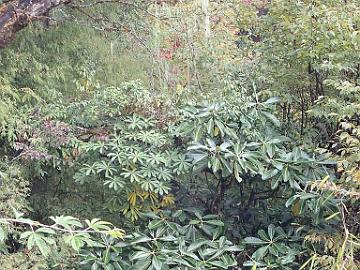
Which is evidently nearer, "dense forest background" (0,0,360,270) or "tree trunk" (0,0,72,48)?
"dense forest background" (0,0,360,270)

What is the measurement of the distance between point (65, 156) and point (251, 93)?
1512 millimetres

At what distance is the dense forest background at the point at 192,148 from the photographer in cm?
290

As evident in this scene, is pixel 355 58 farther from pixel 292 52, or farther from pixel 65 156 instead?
pixel 65 156

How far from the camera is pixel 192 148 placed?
293 cm

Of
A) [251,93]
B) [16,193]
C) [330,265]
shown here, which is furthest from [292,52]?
[16,193]

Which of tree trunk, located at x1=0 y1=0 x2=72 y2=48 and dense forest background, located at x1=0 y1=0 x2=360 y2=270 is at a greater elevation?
tree trunk, located at x1=0 y1=0 x2=72 y2=48

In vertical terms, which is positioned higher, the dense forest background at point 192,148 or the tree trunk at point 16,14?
the tree trunk at point 16,14

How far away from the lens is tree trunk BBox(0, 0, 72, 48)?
132 inches

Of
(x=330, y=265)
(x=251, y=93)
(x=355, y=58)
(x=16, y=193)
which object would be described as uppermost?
(x=355, y=58)

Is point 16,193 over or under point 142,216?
over

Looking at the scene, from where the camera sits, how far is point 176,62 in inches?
191

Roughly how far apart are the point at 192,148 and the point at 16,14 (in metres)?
1.62

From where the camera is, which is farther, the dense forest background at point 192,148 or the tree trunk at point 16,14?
the tree trunk at point 16,14

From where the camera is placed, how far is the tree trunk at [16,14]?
3363mm
